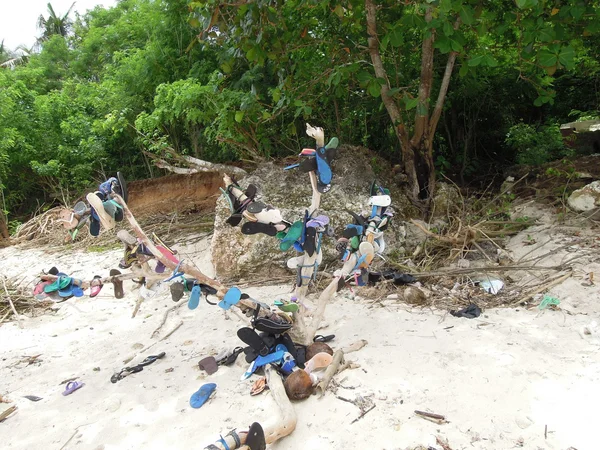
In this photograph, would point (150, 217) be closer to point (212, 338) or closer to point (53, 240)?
point (53, 240)

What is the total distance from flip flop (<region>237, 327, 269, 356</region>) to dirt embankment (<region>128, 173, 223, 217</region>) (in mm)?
4947

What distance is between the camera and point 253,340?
2137mm

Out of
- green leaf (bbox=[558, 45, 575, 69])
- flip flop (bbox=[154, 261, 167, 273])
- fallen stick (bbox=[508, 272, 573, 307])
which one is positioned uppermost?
green leaf (bbox=[558, 45, 575, 69])

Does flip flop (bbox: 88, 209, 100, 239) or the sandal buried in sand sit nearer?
the sandal buried in sand

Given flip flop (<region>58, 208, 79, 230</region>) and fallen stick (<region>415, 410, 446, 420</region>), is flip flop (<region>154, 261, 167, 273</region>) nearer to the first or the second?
flip flop (<region>58, 208, 79, 230</region>)

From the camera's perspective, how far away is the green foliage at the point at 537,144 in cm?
559

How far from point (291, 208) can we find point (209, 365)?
2271 mm

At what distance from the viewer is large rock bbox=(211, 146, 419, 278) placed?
4.17m

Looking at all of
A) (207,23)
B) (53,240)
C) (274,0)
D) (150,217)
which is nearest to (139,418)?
(207,23)

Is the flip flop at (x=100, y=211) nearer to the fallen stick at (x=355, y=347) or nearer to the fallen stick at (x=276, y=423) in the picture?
the fallen stick at (x=276, y=423)

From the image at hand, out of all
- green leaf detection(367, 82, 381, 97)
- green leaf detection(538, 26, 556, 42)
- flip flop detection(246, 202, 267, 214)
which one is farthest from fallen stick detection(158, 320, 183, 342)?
green leaf detection(538, 26, 556, 42)

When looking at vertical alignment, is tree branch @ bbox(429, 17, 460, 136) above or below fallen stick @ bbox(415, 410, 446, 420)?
above

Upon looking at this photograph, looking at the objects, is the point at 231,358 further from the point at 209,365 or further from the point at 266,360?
the point at 266,360

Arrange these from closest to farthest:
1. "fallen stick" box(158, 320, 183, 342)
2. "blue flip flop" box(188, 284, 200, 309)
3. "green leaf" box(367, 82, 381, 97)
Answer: "blue flip flop" box(188, 284, 200, 309), "fallen stick" box(158, 320, 183, 342), "green leaf" box(367, 82, 381, 97)
